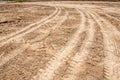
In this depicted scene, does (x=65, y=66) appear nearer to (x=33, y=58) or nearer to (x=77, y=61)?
(x=77, y=61)

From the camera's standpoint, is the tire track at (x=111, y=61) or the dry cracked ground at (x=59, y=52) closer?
the tire track at (x=111, y=61)

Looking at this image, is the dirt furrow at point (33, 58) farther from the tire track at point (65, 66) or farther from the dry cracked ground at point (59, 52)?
the tire track at point (65, 66)

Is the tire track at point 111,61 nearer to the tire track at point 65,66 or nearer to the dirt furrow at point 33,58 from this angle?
the tire track at point 65,66

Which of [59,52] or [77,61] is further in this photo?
[59,52]

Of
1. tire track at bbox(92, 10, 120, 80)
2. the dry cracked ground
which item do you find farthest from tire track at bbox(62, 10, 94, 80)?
tire track at bbox(92, 10, 120, 80)

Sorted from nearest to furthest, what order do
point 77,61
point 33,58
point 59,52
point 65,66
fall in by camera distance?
point 65,66 < point 77,61 < point 33,58 < point 59,52

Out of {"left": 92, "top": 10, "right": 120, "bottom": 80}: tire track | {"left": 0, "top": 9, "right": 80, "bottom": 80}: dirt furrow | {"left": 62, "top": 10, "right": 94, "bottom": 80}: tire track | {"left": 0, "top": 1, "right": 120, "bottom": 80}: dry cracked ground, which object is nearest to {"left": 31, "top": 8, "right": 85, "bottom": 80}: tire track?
{"left": 0, "top": 1, "right": 120, "bottom": 80}: dry cracked ground

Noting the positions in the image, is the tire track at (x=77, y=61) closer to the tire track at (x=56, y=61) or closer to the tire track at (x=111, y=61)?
the tire track at (x=56, y=61)

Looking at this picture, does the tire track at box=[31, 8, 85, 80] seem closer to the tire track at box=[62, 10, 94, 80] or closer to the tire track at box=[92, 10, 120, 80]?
the tire track at box=[62, 10, 94, 80]

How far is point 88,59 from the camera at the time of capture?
5.73m

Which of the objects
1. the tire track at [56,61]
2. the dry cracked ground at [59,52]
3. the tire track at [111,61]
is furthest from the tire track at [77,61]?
the tire track at [111,61]

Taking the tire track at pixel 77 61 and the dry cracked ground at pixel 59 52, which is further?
the dry cracked ground at pixel 59 52

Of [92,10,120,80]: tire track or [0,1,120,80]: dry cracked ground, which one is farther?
[0,1,120,80]: dry cracked ground

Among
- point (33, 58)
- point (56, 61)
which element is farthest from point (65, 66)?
point (33, 58)
